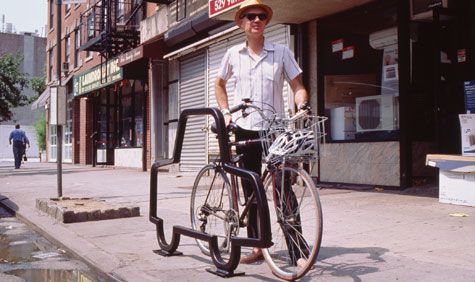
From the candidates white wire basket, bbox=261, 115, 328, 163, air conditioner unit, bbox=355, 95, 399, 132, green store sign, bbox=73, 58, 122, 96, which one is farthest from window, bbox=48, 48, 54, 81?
white wire basket, bbox=261, 115, 328, 163

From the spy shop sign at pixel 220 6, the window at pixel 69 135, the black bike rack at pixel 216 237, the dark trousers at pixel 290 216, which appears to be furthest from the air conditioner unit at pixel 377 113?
the window at pixel 69 135

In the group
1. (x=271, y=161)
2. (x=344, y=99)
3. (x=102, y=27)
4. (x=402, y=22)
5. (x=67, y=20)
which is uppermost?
(x=67, y=20)

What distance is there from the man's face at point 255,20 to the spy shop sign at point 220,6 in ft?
17.1

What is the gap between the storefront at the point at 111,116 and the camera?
19.2 metres

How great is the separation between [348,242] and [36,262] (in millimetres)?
2975

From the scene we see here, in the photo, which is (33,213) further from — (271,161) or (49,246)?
(271,161)

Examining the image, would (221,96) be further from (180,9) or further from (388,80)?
(180,9)

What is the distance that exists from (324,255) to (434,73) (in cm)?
531

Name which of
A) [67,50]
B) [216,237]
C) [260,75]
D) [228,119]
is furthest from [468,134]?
[67,50]

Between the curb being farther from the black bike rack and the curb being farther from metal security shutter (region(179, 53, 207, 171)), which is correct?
metal security shutter (region(179, 53, 207, 171))

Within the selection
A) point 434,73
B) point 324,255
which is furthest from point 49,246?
point 434,73

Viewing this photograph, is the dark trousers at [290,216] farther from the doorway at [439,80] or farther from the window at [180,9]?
the window at [180,9]

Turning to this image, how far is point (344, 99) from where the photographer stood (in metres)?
10.0

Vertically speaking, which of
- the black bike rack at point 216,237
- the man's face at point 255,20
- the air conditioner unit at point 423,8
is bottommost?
the black bike rack at point 216,237
